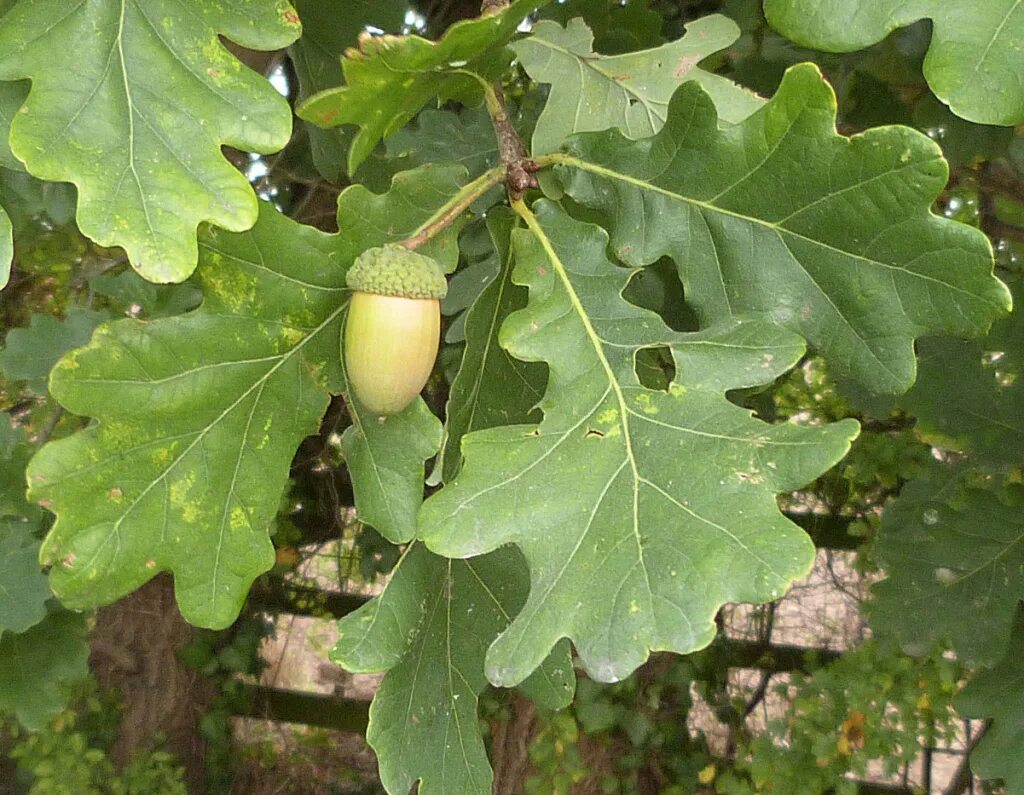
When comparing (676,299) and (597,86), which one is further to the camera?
(676,299)

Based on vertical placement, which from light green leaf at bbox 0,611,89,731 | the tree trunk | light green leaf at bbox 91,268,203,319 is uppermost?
light green leaf at bbox 91,268,203,319

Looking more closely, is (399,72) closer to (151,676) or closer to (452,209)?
(452,209)

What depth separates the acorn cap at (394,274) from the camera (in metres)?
0.90

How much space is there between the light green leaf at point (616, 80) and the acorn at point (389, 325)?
29 cm

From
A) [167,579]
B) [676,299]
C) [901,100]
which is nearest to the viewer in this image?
[676,299]

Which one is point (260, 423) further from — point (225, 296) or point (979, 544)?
point (979, 544)

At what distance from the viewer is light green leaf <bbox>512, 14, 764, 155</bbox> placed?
3.62 feet

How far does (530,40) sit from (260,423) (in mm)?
571

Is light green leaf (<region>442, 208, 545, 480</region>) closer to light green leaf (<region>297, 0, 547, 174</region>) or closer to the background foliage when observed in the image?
the background foliage

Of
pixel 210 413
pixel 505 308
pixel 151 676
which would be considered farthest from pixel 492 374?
pixel 151 676

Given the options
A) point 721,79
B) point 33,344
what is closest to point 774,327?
point 721,79

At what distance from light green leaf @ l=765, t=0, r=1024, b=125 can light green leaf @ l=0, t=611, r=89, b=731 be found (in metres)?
1.85

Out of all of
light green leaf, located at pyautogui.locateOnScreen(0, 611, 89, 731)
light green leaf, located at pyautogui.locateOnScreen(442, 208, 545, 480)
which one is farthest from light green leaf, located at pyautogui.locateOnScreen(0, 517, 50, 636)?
light green leaf, located at pyautogui.locateOnScreen(442, 208, 545, 480)

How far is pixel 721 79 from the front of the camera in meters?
1.09
